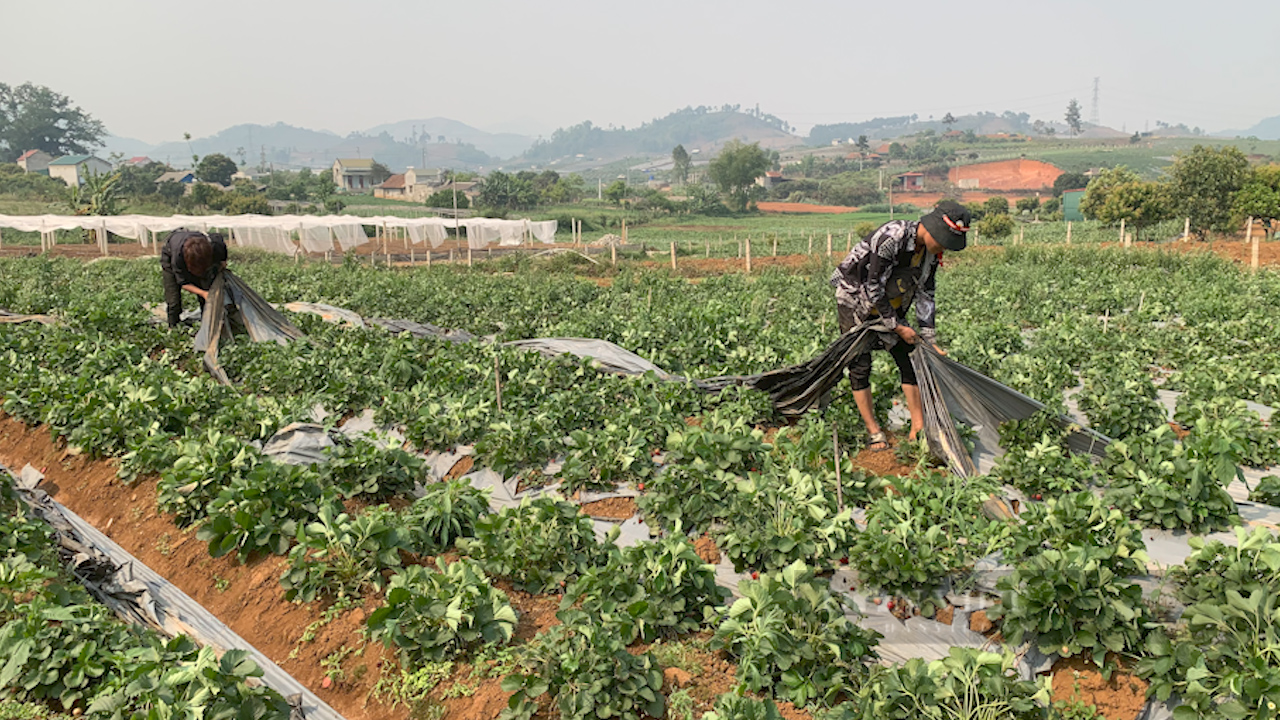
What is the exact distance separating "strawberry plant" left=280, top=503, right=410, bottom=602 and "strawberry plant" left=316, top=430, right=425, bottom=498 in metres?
0.54

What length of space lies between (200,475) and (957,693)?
3.82m

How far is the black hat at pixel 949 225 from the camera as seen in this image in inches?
193

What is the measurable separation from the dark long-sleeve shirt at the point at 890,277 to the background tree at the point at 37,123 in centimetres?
Result: 11814

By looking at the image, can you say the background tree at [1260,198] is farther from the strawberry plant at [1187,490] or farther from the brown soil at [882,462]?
the strawberry plant at [1187,490]

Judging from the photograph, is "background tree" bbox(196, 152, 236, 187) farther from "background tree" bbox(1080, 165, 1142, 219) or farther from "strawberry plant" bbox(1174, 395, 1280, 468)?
"strawberry plant" bbox(1174, 395, 1280, 468)

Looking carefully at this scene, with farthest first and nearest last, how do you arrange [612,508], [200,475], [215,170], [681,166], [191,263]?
[681,166] < [215,170] < [191,263] < [612,508] < [200,475]

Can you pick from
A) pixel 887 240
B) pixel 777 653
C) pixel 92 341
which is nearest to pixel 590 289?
pixel 92 341

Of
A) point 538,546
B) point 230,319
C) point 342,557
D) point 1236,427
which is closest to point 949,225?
point 1236,427

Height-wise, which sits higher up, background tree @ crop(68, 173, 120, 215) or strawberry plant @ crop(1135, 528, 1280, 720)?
background tree @ crop(68, 173, 120, 215)

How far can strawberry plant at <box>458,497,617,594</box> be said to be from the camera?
370 centimetres

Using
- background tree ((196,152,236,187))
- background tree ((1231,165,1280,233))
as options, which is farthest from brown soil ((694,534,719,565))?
background tree ((196,152,236,187))

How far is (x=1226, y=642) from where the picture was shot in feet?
9.00

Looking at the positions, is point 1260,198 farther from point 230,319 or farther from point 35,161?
point 35,161

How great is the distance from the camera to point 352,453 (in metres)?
4.51
